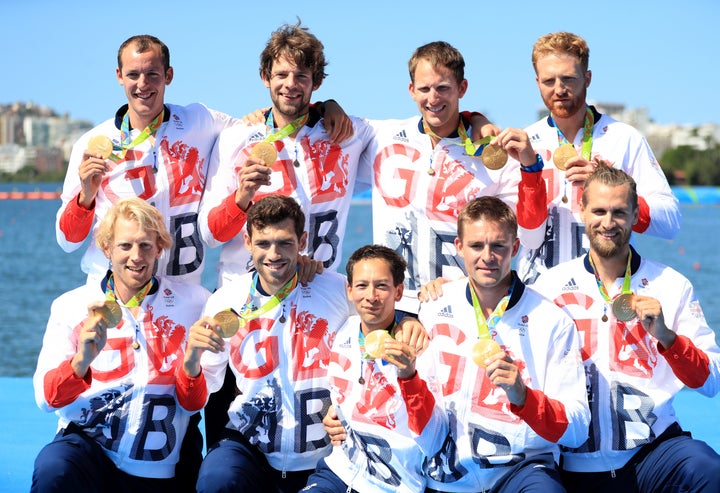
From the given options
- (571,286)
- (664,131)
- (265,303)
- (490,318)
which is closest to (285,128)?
(265,303)

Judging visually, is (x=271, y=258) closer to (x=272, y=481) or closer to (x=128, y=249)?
(x=128, y=249)

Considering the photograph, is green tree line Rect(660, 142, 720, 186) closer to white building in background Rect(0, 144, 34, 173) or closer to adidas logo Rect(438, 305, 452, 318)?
white building in background Rect(0, 144, 34, 173)

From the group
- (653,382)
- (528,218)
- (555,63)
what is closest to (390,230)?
(528,218)

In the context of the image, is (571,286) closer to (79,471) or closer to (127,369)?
(127,369)

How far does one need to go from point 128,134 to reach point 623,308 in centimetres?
272

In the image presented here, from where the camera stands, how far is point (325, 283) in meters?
4.53

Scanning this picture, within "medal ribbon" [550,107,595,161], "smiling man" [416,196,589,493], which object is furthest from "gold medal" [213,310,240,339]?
"medal ribbon" [550,107,595,161]

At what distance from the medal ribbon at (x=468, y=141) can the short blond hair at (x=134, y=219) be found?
148 centimetres

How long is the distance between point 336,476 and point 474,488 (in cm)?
62

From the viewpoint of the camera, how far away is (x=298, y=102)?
485 centimetres

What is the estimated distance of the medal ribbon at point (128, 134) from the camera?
4.93 m

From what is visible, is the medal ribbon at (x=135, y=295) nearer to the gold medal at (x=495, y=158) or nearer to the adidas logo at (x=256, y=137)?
the adidas logo at (x=256, y=137)

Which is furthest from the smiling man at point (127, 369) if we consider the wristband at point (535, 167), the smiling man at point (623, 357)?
the smiling man at point (623, 357)

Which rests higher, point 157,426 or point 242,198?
point 242,198
